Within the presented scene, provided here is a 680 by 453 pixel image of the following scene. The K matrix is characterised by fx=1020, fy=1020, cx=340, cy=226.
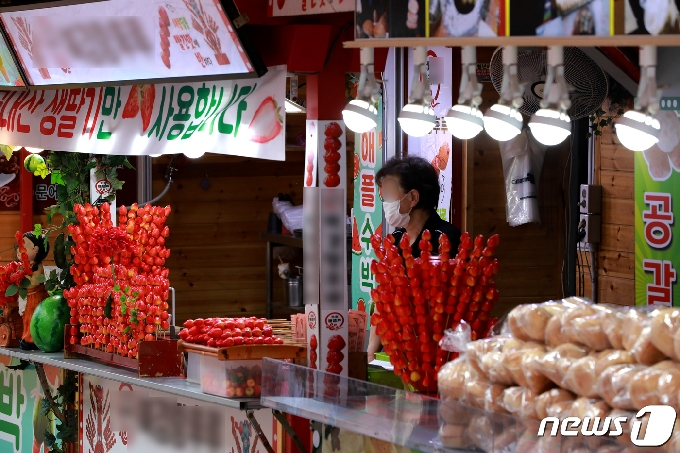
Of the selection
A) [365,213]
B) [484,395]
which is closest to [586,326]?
[484,395]

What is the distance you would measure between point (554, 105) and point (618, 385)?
79 cm

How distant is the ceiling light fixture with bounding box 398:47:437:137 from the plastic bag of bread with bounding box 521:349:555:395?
0.87 m

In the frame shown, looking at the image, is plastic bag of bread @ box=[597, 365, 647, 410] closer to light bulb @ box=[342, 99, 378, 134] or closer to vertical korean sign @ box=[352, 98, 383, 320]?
light bulb @ box=[342, 99, 378, 134]

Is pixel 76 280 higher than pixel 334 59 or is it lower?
lower

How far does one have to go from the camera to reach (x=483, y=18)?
266 centimetres

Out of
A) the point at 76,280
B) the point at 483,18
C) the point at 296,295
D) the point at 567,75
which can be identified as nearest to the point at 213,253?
the point at 296,295

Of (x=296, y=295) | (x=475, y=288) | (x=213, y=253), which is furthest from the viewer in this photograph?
(x=213, y=253)

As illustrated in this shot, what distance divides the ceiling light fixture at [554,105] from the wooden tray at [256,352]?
1506mm

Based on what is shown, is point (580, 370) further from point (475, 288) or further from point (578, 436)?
point (475, 288)

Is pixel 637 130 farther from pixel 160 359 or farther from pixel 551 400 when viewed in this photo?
pixel 160 359

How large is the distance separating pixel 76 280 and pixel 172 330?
0.62 meters

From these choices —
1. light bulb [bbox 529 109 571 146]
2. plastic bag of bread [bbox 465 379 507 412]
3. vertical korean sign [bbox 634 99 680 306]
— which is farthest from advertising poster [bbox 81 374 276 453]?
vertical korean sign [bbox 634 99 680 306]

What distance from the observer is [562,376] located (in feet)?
8.65

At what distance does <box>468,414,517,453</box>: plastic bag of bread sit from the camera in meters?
2.61
